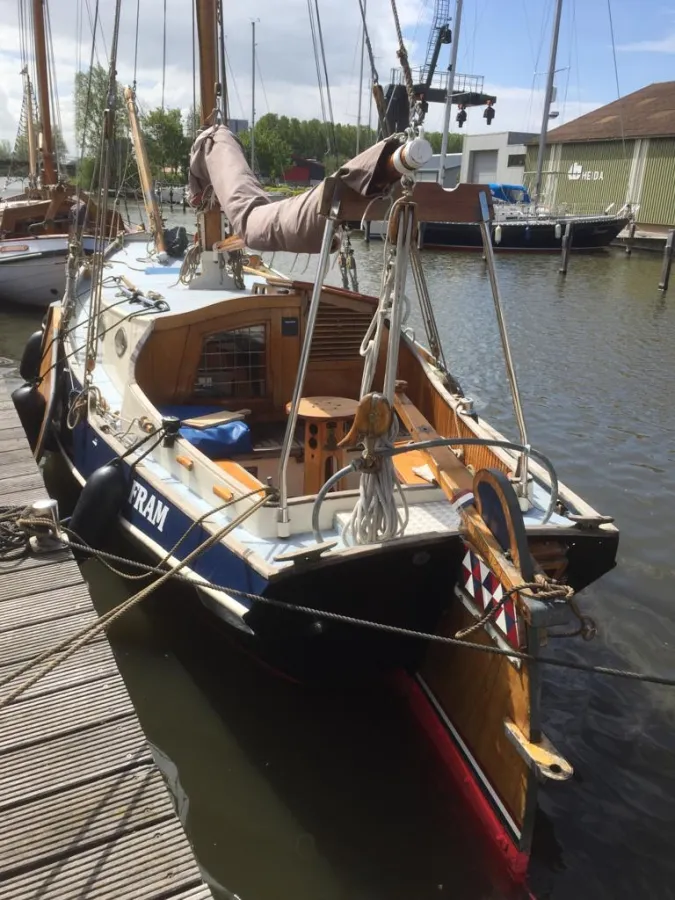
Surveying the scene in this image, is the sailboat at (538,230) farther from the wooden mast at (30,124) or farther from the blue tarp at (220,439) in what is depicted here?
the blue tarp at (220,439)

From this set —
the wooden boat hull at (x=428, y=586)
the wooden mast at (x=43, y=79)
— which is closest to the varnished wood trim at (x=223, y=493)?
the wooden boat hull at (x=428, y=586)

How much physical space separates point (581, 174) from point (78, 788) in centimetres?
4123

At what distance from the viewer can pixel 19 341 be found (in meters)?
15.8

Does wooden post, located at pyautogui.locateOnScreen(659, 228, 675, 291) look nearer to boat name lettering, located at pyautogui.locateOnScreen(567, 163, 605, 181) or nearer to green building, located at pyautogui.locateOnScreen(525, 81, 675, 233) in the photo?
green building, located at pyautogui.locateOnScreen(525, 81, 675, 233)

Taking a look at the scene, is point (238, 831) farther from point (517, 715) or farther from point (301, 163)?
point (301, 163)

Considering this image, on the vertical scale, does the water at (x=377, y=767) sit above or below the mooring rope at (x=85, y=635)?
below

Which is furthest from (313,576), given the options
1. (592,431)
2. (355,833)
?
(592,431)

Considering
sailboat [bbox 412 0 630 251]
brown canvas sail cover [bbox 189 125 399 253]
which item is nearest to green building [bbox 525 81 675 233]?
sailboat [bbox 412 0 630 251]

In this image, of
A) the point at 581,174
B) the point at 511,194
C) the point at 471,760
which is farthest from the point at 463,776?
the point at 581,174

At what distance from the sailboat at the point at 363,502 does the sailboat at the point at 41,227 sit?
10603 millimetres

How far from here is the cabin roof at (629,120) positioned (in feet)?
115

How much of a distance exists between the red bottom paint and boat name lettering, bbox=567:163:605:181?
125ft

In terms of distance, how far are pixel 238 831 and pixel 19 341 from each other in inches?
556

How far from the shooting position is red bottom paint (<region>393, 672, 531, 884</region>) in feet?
12.9
